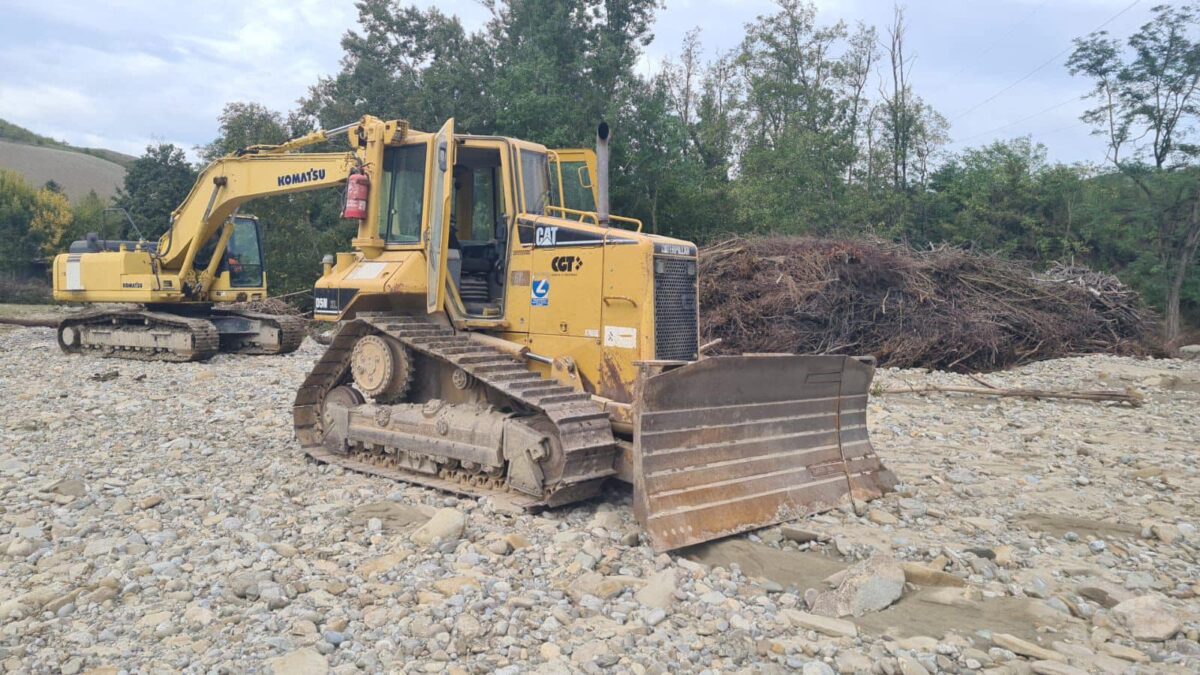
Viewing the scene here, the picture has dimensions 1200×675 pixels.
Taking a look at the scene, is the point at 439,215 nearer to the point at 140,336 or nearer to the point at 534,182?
the point at 534,182

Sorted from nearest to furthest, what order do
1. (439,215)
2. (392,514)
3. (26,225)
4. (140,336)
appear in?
(392,514) < (439,215) < (140,336) < (26,225)

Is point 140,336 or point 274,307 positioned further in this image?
point 274,307

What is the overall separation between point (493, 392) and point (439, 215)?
1484 mm

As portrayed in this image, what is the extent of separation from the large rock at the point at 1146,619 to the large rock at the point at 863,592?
3.31ft

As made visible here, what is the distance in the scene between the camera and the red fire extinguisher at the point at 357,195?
23.5 feet

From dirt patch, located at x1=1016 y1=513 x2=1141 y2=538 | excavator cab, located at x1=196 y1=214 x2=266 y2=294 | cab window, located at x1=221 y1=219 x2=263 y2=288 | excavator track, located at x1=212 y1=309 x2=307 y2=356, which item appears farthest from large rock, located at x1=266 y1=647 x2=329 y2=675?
cab window, located at x1=221 y1=219 x2=263 y2=288

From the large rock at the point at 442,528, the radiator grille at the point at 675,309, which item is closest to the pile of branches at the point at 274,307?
the radiator grille at the point at 675,309

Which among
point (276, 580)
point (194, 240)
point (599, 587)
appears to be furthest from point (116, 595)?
point (194, 240)

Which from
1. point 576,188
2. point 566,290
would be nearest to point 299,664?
point 566,290

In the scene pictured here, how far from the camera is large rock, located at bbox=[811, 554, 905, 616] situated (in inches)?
163

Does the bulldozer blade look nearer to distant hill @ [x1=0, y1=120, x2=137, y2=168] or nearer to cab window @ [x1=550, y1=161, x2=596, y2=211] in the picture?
cab window @ [x1=550, y1=161, x2=596, y2=211]

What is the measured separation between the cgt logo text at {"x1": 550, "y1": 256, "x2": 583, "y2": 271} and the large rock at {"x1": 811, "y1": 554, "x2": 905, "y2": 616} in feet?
9.41

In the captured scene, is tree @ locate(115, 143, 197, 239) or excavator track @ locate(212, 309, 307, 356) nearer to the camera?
excavator track @ locate(212, 309, 307, 356)

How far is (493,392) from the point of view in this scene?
6414mm
